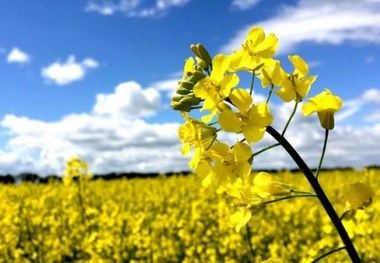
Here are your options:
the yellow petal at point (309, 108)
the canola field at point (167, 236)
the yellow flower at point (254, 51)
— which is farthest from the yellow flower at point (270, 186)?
the canola field at point (167, 236)

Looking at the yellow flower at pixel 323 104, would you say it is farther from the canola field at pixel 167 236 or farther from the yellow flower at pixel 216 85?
the canola field at pixel 167 236

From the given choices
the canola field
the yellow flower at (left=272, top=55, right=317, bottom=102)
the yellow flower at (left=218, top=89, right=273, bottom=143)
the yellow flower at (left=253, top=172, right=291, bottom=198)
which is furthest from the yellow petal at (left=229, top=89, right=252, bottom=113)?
the canola field

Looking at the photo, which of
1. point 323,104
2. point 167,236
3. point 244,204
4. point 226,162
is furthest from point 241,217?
point 167,236

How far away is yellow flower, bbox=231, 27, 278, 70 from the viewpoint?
1.34 metres

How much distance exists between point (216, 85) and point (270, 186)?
328 millimetres

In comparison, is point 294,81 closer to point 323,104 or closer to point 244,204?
point 323,104

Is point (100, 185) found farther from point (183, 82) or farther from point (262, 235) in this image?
point (183, 82)

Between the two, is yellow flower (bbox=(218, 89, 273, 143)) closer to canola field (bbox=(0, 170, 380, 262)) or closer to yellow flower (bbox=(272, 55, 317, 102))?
yellow flower (bbox=(272, 55, 317, 102))

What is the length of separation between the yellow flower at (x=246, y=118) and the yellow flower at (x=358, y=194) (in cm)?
30

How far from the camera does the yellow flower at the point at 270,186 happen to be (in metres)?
1.48

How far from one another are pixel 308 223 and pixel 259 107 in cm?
732

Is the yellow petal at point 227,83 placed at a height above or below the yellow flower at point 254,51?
below

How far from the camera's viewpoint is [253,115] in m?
1.27

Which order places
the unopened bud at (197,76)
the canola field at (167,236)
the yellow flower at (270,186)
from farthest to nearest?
the canola field at (167,236), the yellow flower at (270,186), the unopened bud at (197,76)
